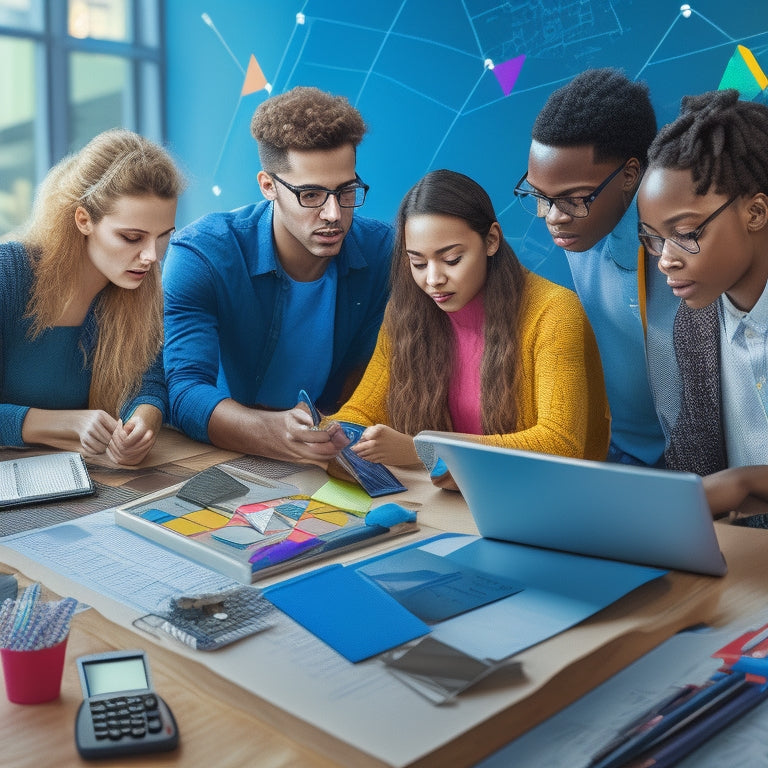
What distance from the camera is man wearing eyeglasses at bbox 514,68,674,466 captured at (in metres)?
2.08

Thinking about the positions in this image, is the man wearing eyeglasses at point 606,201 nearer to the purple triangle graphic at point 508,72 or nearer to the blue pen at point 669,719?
the purple triangle graphic at point 508,72

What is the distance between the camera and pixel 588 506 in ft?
3.73

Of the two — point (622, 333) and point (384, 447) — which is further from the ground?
point (622, 333)

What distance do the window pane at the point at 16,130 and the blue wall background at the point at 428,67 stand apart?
2.16 feet

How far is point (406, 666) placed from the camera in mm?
933

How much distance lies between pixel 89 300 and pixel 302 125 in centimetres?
63

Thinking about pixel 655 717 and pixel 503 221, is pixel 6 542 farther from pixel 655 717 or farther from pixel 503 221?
pixel 503 221

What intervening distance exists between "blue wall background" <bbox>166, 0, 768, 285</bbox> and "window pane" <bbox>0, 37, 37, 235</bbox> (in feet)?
2.16

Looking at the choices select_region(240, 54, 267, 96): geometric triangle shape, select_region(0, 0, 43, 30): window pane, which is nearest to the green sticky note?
select_region(240, 54, 267, 96): geometric triangle shape

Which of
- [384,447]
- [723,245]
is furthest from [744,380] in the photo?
[384,447]

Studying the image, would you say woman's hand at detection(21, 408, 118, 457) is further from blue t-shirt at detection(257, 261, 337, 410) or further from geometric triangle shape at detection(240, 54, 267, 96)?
geometric triangle shape at detection(240, 54, 267, 96)

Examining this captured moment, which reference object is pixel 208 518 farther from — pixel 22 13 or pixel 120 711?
pixel 22 13

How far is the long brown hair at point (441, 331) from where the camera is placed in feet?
6.05

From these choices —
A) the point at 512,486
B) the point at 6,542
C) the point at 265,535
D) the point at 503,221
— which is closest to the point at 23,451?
the point at 6,542
